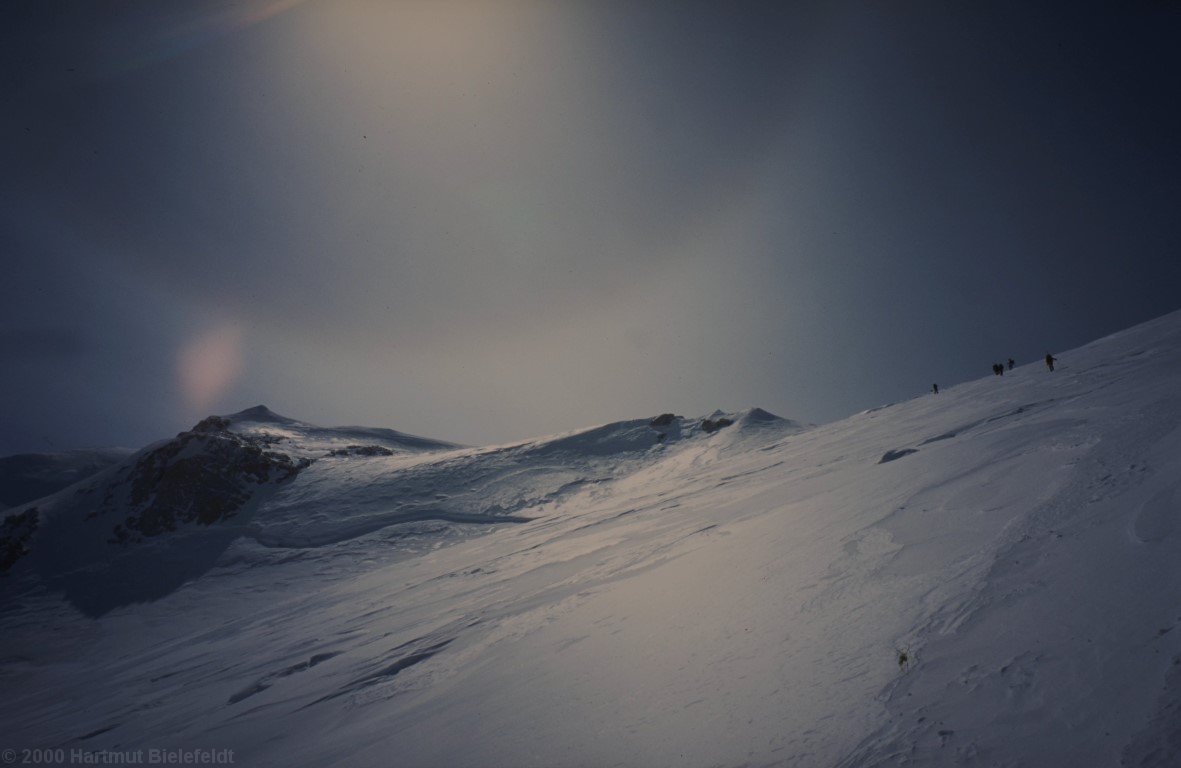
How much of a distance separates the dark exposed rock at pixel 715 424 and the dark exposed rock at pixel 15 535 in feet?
249

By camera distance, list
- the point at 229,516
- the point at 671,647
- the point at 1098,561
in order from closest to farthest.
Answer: the point at 1098,561 < the point at 671,647 < the point at 229,516

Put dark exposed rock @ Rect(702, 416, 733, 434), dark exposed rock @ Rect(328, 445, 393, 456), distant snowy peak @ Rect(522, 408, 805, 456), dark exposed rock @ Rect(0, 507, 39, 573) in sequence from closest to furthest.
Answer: dark exposed rock @ Rect(0, 507, 39, 573), distant snowy peak @ Rect(522, 408, 805, 456), dark exposed rock @ Rect(702, 416, 733, 434), dark exposed rock @ Rect(328, 445, 393, 456)

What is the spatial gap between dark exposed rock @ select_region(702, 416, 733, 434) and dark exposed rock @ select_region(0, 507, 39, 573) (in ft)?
249

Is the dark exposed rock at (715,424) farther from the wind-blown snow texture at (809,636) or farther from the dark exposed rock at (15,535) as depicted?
the dark exposed rock at (15,535)

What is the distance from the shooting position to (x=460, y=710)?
4172 millimetres

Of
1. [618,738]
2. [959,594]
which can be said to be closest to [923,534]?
[959,594]

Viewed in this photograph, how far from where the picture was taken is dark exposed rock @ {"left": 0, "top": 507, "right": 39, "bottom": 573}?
44750 mm

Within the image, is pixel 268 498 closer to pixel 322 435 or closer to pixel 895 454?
pixel 322 435

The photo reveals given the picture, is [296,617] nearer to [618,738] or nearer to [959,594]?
[618,738]

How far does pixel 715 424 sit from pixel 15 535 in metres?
80.8

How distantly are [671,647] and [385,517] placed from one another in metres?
43.9

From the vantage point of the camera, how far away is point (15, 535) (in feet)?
157

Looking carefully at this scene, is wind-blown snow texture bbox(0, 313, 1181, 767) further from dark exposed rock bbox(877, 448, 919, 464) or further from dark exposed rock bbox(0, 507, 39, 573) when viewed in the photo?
dark exposed rock bbox(0, 507, 39, 573)

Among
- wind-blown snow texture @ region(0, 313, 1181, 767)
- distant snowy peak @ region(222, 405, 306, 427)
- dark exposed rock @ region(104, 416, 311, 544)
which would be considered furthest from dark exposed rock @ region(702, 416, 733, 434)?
distant snowy peak @ region(222, 405, 306, 427)
